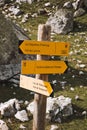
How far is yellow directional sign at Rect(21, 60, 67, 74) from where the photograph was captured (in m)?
10.8

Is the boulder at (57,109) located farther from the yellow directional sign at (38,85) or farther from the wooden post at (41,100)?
the yellow directional sign at (38,85)

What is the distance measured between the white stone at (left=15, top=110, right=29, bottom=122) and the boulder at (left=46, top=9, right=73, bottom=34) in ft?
52.4

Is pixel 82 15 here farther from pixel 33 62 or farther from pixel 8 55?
pixel 33 62

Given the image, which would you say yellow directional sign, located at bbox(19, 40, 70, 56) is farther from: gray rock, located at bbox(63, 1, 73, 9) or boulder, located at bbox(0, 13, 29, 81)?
gray rock, located at bbox(63, 1, 73, 9)

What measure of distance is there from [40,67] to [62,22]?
20748mm

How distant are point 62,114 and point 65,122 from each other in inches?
15.3

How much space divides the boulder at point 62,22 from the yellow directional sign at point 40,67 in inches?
778

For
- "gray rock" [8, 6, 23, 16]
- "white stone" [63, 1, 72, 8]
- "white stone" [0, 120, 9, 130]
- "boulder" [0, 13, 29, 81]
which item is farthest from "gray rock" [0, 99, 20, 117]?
"white stone" [63, 1, 72, 8]

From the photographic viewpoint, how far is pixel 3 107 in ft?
50.7

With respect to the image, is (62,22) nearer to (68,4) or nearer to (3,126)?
(68,4)

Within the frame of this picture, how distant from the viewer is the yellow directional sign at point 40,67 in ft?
35.6

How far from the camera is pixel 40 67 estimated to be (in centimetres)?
1091

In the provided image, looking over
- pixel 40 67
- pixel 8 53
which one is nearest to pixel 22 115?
pixel 40 67

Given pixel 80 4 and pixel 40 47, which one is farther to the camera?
pixel 80 4
